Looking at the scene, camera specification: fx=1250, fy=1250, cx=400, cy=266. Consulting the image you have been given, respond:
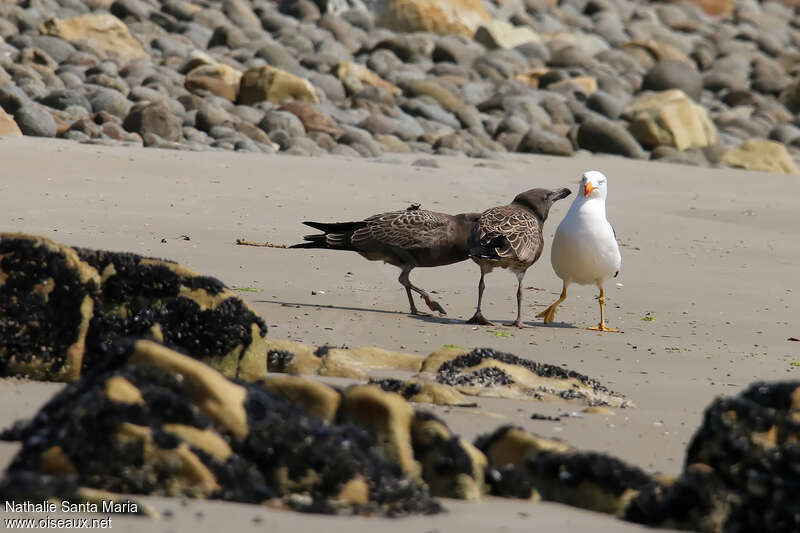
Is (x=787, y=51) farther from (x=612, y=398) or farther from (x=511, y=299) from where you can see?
(x=612, y=398)

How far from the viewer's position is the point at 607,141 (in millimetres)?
20344

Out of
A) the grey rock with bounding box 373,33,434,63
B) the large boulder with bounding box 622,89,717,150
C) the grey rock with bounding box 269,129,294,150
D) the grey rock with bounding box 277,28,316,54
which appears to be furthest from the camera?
the grey rock with bounding box 373,33,434,63

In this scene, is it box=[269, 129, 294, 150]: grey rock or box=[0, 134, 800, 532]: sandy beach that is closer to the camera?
box=[0, 134, 800, 532]: sandy beach

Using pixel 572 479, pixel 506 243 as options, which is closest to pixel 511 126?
pixel 506 243

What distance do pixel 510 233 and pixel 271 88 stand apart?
11200 mm

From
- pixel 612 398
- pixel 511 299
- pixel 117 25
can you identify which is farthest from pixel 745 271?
pixel 117 25

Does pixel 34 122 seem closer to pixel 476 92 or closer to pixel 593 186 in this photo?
pixel 593 186

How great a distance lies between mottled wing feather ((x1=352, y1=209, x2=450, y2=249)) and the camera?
9844 millimetres

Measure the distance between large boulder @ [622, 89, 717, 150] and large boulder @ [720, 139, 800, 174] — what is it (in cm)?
153

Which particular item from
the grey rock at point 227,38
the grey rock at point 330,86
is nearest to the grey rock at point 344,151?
the grey rock at point 330,86

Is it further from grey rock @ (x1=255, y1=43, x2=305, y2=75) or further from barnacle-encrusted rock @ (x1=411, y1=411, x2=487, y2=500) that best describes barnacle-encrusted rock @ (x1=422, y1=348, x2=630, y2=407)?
grey rock @ (x1=255, y1=43, x2=305, y2=75)

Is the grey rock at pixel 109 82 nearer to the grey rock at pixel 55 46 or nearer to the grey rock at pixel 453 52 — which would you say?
the grey rock at pixel 55 46

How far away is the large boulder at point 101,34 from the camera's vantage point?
22.2 metres

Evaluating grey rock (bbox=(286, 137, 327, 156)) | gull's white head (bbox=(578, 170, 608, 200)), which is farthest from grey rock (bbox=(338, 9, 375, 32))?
gull's white head (bbox=(578, 170, 608, 200))
